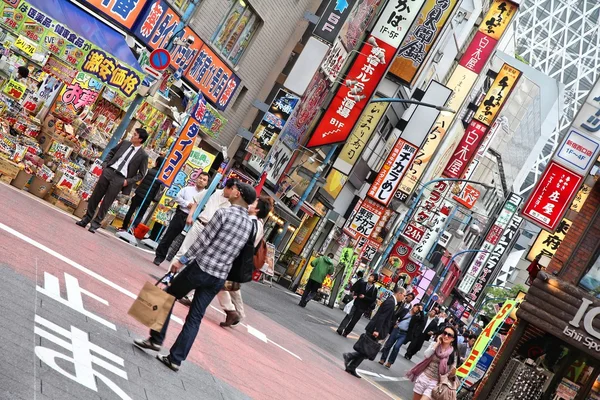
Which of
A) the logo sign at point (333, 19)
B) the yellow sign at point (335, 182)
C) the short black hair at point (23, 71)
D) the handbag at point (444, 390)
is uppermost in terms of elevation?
the logo sign at point (333, 19)

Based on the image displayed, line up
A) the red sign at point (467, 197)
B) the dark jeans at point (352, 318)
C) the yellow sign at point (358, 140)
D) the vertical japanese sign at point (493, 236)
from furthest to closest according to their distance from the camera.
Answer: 1. the vertical japanese sign at point (493, 236)
2. the red sign at point (467, 197)
3. the yellow sign at point (358, 140)
4. the dark jeans at point (352, 318)

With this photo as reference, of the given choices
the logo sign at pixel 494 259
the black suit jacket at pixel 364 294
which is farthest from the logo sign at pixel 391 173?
the logo sign at pixel 494 259

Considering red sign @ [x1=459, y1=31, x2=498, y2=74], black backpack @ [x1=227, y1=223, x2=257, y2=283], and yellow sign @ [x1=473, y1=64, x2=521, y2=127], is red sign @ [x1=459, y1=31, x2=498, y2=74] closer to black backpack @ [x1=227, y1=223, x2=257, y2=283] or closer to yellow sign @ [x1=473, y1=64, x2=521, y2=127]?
yellow sign @ [x1=473, y1=64, x2=521, y2=127]

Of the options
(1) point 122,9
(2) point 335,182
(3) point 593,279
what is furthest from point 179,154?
(2) point 335,182

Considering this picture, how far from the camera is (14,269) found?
30.8 feet

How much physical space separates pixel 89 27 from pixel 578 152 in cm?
1107

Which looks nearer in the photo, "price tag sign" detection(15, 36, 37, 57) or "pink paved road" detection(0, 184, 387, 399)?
"pink paved road" detection(0, 184, 387, 399)

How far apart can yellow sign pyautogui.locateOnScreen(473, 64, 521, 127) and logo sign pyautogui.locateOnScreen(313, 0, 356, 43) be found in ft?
127

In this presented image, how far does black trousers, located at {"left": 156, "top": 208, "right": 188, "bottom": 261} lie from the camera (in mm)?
17031

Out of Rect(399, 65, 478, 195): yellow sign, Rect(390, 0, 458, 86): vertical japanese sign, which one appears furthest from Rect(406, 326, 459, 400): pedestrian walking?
Rect(399, 65, 478, 195): yellow sign

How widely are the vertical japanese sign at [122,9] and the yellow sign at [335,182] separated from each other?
22723mm

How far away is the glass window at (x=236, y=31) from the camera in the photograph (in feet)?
91.8

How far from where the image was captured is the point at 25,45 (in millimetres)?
18516

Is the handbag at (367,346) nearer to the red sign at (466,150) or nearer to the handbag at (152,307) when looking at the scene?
the handbag at (152,307)
